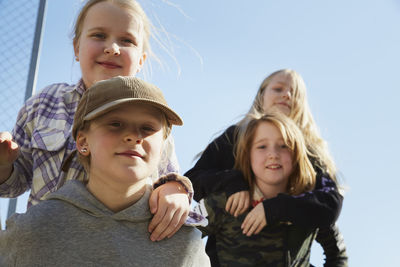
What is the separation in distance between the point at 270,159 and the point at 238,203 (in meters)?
0.32

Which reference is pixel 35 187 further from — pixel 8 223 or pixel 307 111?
pixel 307 111

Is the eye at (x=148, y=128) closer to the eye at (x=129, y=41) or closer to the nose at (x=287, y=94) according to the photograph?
the eye at (x=129, y=41)

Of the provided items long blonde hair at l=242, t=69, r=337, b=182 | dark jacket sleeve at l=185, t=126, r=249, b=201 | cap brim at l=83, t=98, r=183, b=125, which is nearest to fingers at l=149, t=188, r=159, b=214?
cap brim at l=83, t=98, r=183, b=125

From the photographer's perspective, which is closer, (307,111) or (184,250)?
(184,250)

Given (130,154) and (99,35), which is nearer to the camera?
(130,154)

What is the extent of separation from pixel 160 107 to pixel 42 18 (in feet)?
8.85

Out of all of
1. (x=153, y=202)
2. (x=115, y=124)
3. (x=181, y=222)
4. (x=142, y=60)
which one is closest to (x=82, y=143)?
(x=115, y=124)

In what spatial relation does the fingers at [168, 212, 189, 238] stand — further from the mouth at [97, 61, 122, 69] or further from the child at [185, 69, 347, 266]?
the child at [185, 69, 347, 266]

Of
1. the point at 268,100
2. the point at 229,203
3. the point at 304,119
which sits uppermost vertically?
the point at 268,100

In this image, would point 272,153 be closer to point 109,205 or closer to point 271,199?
point 271,199

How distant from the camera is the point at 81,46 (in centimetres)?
204

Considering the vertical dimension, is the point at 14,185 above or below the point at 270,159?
below

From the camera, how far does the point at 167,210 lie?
1612 millimetres

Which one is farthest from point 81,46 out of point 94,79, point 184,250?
point 184,250
